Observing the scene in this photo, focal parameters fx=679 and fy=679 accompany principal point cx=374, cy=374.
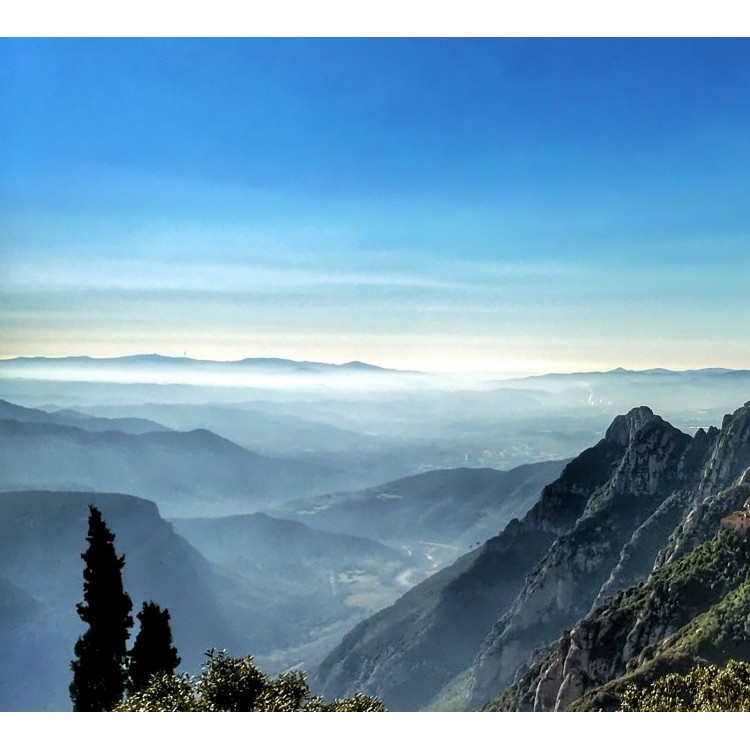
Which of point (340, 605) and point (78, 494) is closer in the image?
point (340, 605)

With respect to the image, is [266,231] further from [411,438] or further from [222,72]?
[411,438]

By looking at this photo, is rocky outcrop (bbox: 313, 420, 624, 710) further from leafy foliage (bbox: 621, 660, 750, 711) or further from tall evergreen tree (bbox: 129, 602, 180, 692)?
tall evergreen tree (bbox: 129, 602, 180, 692)

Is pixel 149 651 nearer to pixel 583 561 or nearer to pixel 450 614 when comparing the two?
pixel 583 561

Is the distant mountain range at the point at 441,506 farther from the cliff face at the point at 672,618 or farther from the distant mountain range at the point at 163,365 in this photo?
the distant mountain range at the point at 163,365

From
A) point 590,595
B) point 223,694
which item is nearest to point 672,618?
point 590,595

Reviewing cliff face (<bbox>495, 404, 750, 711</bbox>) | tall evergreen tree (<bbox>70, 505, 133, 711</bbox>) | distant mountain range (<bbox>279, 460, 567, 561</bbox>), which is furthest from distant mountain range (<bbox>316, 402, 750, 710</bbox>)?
tall evergreen tree (<bbox>70, 505, 133, 711</bbox>)
